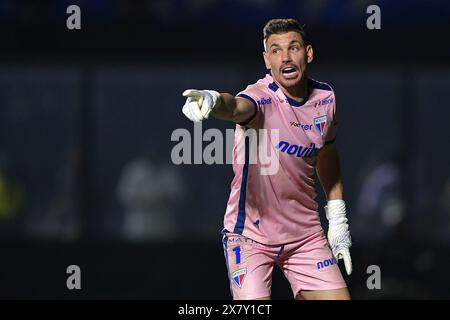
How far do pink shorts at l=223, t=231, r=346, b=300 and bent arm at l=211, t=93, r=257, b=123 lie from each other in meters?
0.75

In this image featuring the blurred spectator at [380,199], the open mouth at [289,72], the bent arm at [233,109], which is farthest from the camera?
the blurred spectator at [380,199]

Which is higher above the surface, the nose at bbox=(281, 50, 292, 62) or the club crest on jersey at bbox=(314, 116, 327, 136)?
the nose at bbox=(281, 50, 292, 62)

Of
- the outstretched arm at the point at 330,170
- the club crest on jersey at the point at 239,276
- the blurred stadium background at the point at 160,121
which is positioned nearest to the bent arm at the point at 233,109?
the outstretched arm at the point at 330,170

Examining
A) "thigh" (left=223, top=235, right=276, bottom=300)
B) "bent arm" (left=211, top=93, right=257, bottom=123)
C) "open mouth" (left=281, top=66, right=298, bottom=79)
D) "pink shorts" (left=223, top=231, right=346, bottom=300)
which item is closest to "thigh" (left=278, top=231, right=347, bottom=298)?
"pink shorts" (left=223, top=231, right=346, bottom=300)

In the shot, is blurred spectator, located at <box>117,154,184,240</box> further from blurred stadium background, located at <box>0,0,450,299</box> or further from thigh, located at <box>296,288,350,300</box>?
thigh, located at <box>296,288,350,300</box>

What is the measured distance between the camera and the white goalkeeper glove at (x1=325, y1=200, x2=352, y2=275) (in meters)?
7.25

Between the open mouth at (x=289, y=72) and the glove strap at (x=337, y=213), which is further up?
the open mouth at (x=289, y=72)

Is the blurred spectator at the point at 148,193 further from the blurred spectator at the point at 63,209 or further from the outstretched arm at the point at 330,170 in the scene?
the outstretched arm at the point at 330,170

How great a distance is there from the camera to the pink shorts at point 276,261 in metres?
6.82

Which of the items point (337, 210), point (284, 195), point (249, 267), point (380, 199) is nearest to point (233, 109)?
point (284, 195)

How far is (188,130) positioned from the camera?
12211mm

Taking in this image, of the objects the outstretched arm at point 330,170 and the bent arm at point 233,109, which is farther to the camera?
the outstretched arm at point 330,170
